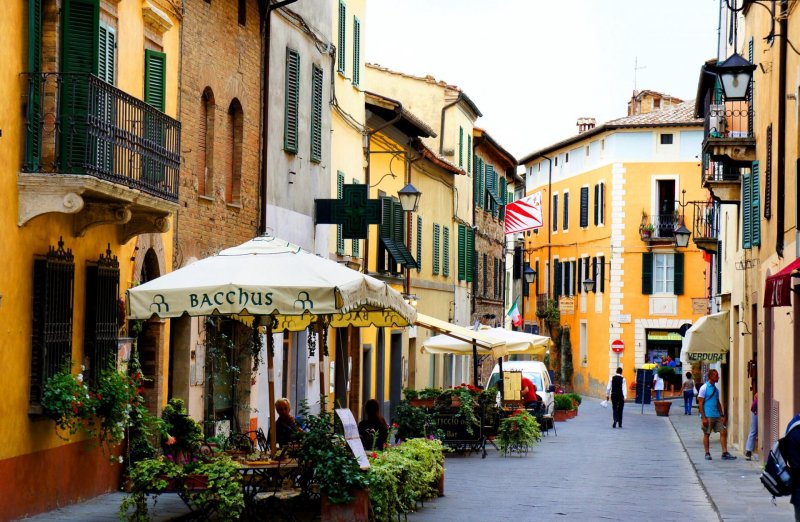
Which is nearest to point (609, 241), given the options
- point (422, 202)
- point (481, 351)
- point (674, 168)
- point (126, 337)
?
point (674, 168)

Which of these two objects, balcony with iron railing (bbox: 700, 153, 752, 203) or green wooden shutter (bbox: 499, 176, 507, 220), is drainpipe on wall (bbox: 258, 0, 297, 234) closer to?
balcony with iron railing (bbox: 700, 153, 752, 203)

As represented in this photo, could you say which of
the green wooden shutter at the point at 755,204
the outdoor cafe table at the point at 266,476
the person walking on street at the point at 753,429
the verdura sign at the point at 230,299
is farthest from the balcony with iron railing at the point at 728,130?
the outdoor cafe table at the point at 266,476

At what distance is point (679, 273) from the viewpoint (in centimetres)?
6144

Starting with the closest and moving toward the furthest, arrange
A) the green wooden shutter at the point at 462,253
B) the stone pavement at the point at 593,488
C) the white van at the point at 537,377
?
the stone pavement at the point at 593,488
the white van at the point at 537,377
the green wooden shutter at the point at 462,253

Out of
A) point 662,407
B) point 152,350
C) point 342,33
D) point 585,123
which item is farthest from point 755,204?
point 585,123

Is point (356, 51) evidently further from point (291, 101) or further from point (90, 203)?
point (90, 203)

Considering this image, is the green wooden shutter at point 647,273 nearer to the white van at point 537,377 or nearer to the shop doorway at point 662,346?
the shop doorway at point 662,346

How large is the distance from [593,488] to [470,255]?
27970 mm

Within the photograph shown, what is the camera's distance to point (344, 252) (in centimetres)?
2962

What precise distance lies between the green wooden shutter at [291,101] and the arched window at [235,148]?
249 cm

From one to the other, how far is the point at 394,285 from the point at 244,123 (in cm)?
1359

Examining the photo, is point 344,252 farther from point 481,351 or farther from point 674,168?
point 674,168

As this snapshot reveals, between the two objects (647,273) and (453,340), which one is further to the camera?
(647,273)

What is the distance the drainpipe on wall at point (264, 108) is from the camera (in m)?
22.6
